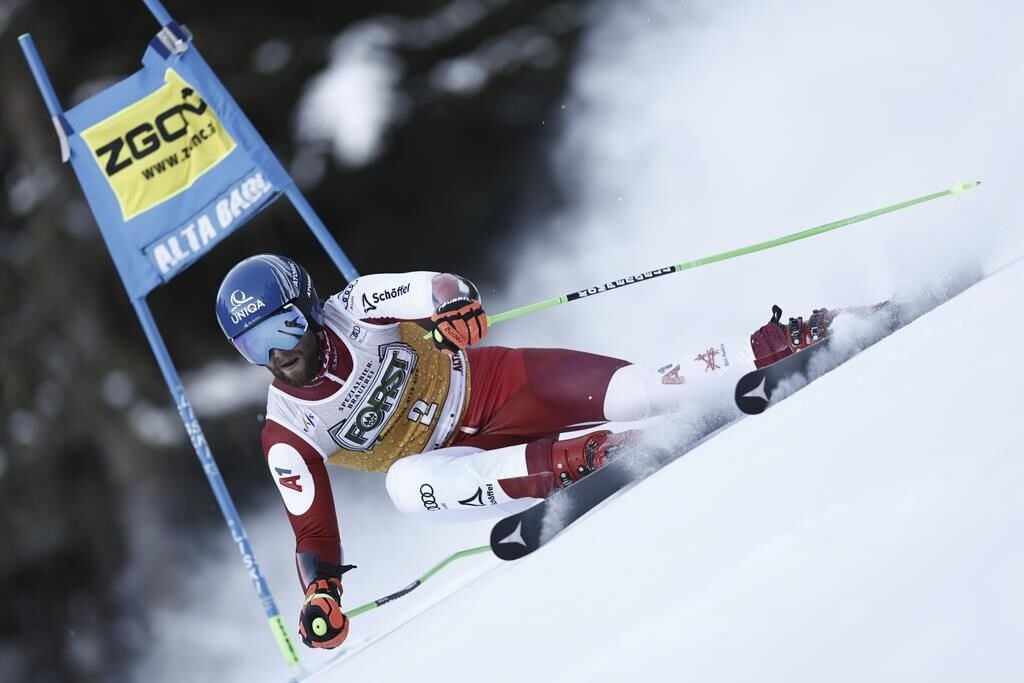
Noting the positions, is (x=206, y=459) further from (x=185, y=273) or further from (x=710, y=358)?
(x=710, y=358)

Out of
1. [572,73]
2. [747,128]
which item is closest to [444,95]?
[572,73]

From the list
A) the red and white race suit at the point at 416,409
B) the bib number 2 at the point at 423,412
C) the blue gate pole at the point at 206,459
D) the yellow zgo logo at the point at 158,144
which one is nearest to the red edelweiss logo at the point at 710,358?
the red and white race suit at the point at 416,409

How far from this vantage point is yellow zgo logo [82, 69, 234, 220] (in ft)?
13.3

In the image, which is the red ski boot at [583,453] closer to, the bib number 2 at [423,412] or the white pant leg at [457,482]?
the white pant leg at [457,482]

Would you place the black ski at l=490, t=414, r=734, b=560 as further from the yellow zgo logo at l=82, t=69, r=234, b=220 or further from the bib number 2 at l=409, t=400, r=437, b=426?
the yellow zgo logo at l=82, t=69, r=234, b=220

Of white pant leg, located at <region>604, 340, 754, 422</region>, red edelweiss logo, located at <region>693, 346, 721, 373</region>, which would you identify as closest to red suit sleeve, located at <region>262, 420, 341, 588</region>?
white pant leg, located at <region>604, 340, 754, 422</region>

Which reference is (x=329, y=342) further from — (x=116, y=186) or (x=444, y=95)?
(x=444, y=95)

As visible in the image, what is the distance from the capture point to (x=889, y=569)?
1250mm

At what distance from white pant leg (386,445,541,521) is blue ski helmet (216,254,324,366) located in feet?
1.51

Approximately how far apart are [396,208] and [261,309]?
2917mm

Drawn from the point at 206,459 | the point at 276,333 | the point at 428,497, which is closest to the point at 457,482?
the point at 428,497

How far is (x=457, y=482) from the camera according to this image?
2.60 meters

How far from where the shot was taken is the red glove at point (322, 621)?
8.45 feet

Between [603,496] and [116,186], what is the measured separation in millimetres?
2808
